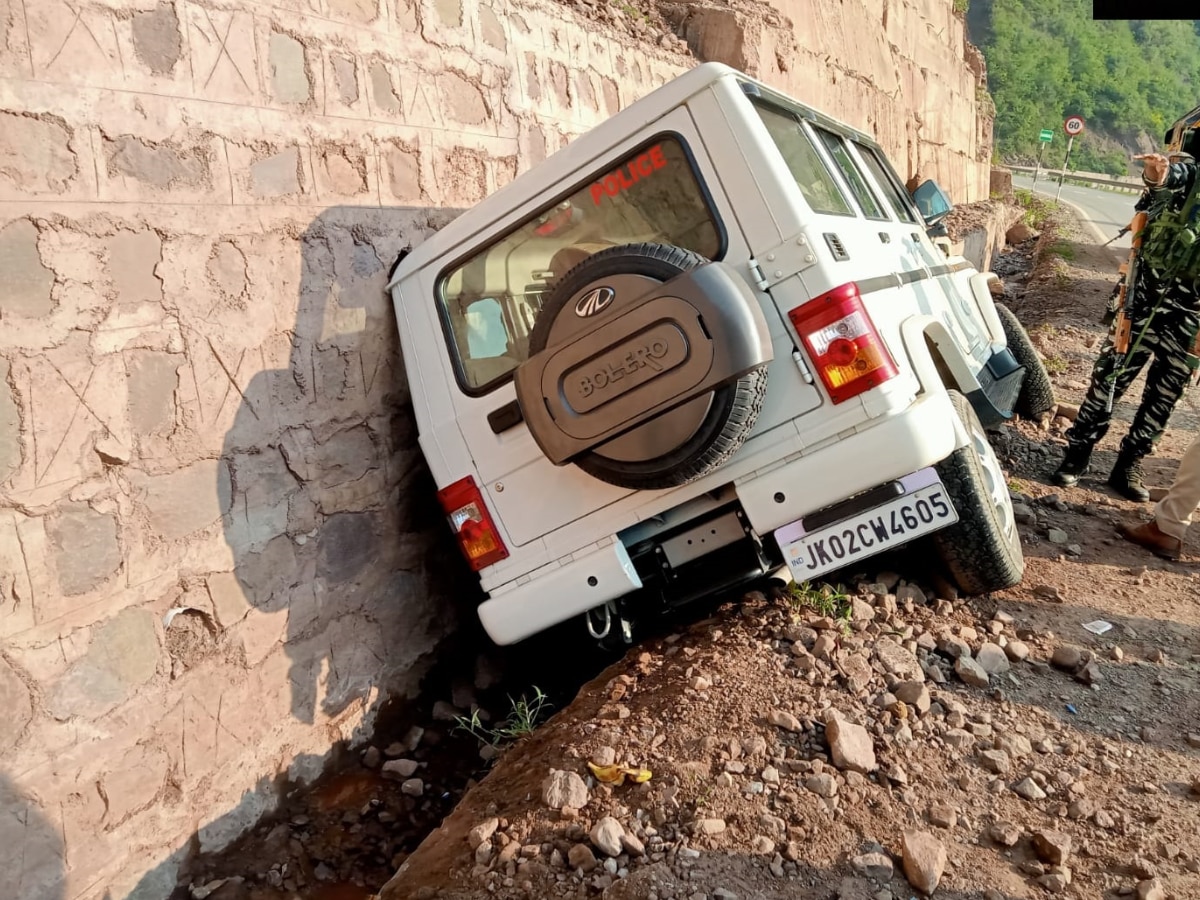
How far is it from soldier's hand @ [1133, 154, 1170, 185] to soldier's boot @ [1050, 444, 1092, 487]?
143 cm

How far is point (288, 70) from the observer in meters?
3.12

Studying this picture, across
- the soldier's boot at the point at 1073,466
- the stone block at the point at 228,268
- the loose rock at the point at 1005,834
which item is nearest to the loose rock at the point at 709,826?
the loose rock at the point at 1005,834

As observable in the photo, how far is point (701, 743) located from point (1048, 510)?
2792 millimetres

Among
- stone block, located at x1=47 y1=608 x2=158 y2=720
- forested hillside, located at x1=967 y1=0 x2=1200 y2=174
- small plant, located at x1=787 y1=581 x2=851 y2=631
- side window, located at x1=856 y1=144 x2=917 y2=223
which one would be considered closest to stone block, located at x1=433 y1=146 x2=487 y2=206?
side window, located at x1=856 y1=144 x2=917 y2=223

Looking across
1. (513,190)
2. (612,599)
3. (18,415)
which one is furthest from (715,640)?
(18,415)

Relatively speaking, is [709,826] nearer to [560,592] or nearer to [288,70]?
[560,592]

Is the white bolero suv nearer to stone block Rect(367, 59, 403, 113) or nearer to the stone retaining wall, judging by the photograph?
the stone retaining wall

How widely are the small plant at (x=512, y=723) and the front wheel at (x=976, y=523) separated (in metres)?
1.65

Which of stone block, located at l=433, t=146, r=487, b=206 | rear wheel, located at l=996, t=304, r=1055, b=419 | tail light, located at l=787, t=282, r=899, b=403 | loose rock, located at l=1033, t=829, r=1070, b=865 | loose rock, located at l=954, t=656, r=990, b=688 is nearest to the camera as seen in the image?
loose rock, located at l=1033, t=829, r=1070, b=865

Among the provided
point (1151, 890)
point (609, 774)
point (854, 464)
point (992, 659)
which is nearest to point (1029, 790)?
point (1151, 890)

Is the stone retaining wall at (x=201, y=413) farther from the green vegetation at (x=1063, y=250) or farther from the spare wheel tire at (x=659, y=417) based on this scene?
the green vegetation at (x=1063, y=250)

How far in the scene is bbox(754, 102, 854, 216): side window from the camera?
9.21 ft

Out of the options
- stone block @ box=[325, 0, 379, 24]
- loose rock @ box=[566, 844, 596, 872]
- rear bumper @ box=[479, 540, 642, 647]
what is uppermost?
stone block @ box=[325, 0, 379, 24]

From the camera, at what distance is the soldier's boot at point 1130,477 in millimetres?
4469
